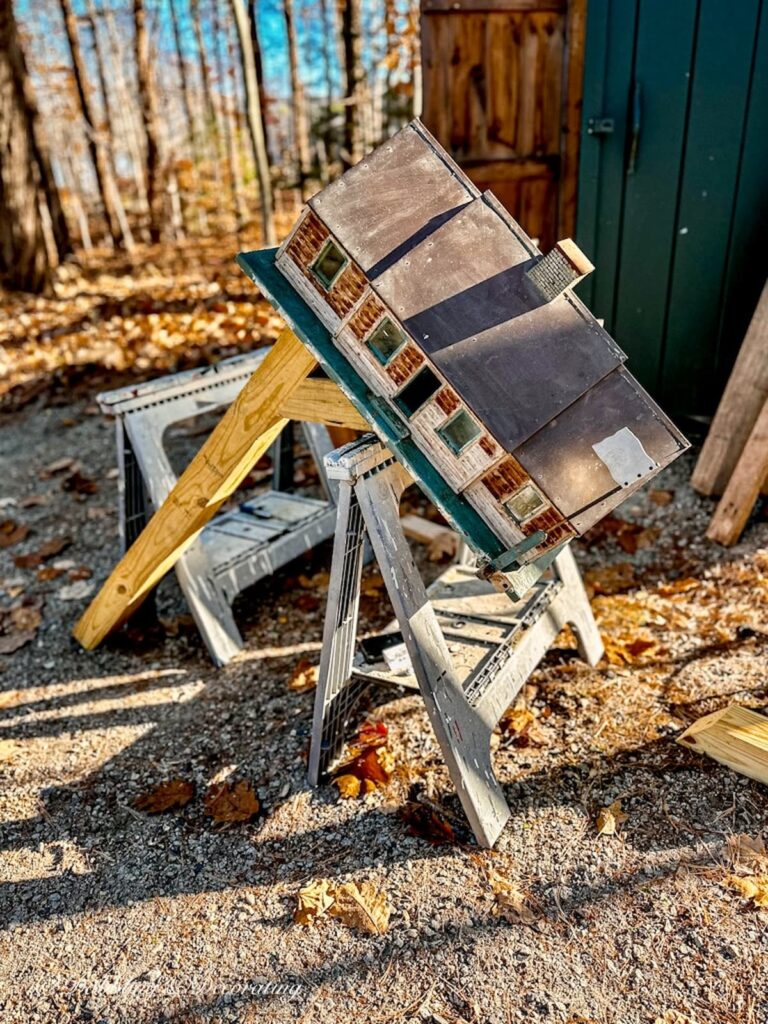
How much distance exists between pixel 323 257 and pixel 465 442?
2.27 ft

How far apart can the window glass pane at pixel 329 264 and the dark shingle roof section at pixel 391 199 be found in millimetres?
88

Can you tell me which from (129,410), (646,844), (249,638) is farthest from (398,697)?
(129,410)

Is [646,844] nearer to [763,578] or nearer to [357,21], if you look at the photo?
[763,578]

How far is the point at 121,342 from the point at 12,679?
4.88m

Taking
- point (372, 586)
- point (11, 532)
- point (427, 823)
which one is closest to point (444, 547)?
point (372, 586)

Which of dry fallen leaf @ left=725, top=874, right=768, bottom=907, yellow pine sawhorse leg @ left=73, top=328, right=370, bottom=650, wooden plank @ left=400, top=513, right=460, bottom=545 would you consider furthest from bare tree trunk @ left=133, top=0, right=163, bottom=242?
dry fallen leaf @ left=725, top=874, right=768, bottom=907

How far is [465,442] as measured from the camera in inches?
81.3

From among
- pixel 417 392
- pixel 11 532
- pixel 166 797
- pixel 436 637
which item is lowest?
pixel 11 532

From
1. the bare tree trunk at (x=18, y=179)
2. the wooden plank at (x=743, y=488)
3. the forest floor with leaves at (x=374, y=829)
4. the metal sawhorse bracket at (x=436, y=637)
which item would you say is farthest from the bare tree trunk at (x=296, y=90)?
the metal sawhorse bracket at (x=436, y=637)

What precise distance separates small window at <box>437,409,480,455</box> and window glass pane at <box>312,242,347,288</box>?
1.81 ft

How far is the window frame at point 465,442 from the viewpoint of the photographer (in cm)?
199

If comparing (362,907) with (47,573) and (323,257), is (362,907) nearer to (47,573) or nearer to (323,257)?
(323,257)

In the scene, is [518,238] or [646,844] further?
[646,844]

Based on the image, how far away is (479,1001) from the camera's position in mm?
2086
